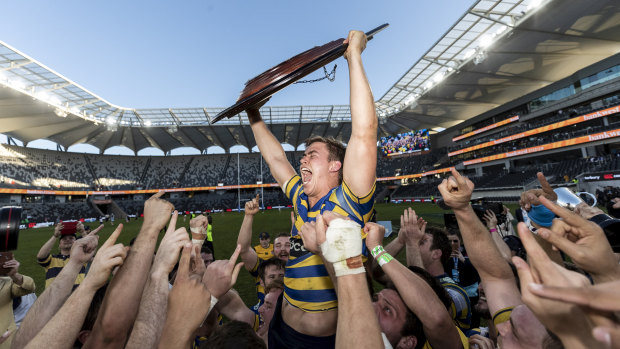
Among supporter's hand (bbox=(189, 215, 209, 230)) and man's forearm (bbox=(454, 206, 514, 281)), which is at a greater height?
supporter's hand (bbox=(189, 215, 209, 230))

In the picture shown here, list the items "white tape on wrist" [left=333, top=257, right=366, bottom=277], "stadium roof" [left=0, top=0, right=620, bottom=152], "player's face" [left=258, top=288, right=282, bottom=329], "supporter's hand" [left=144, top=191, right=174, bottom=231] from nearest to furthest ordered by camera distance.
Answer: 1. "white tape on wrist" [left=333, top=257, right=366, bottom=277]
2. "supporter's hand" [left=144, top=191, right=174, bottom=231]
3. "player's face" [left=258, top=288, right=282, bottom=329]
4. "stadium roof" [left=0, top=0, right=620, bottom=152]

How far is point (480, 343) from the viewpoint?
1.90 m

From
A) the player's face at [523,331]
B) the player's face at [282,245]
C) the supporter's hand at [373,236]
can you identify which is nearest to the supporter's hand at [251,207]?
the player's face at [282,245]

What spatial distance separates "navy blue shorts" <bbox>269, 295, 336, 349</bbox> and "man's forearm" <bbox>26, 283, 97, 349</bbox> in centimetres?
127

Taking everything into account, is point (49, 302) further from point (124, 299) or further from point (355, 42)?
point (355, 42)

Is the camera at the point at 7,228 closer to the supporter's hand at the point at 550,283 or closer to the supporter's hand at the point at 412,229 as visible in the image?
the supporter's hand at the point at 550,283

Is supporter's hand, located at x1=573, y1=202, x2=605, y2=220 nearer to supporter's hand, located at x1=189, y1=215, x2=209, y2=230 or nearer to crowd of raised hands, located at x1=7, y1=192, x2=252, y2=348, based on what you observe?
crowd of raised hands, located at x1=7, y1=192, x2=252, y2=348

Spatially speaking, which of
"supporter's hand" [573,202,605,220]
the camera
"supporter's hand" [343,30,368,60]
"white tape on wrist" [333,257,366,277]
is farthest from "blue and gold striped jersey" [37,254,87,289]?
"supporter's hand" [573,202,605,220]

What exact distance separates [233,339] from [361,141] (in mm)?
1416

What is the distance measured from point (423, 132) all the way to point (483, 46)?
73.6 ft

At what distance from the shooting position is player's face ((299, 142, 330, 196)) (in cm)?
234

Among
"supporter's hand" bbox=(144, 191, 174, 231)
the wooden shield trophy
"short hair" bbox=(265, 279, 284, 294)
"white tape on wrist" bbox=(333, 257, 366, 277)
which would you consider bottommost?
"short hair" bbox=(265, 279, 284, 294)

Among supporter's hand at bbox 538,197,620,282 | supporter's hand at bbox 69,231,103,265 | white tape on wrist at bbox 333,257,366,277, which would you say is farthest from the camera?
supporter's hand at bbox 69,231,103,265

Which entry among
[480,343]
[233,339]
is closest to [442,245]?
[480,343]
